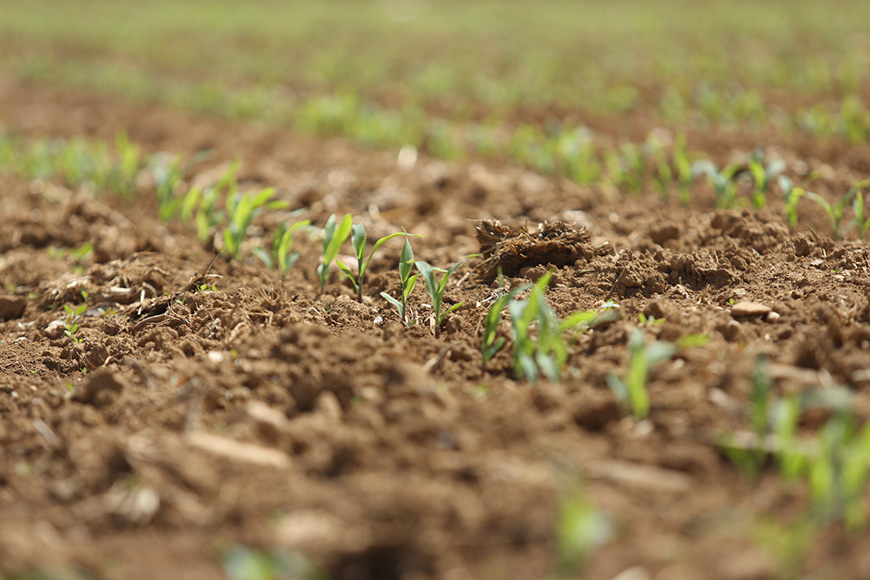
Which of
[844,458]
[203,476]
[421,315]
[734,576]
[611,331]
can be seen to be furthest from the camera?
[421,315]

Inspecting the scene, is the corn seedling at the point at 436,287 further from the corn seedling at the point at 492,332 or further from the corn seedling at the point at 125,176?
the corn seedling at the point at 125,176

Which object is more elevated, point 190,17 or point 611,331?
point 190,17

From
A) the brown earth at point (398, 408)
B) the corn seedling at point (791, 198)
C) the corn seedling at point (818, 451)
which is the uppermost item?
the corn seedling at point (791, 198)

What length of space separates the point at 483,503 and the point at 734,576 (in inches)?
17.9

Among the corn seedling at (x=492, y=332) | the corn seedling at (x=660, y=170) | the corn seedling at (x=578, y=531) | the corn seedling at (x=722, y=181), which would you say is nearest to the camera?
the corn seedling at (x=578, y=531)

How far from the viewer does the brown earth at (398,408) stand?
1283mm

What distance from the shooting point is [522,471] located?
140 cm

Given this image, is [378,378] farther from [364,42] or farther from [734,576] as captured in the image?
[364,42]

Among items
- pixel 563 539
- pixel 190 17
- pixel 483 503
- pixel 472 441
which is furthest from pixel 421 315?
pixel 190 17

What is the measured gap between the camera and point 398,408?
1583mm

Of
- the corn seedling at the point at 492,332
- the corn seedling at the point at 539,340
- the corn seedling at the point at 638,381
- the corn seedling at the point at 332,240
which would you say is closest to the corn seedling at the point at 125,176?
the corn seedling at the point at 332,240

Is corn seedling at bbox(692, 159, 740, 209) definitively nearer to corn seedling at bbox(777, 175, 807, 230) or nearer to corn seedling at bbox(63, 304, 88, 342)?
corn seedling at bbox(777, 175, 807, 230)

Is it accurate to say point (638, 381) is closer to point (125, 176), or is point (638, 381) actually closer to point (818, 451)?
point (818, 451)

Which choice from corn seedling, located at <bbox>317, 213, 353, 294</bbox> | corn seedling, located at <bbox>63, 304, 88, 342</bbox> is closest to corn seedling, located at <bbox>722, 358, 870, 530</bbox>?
corn seedling, located at <bbox>317, 213, 353, 294</bbox>
